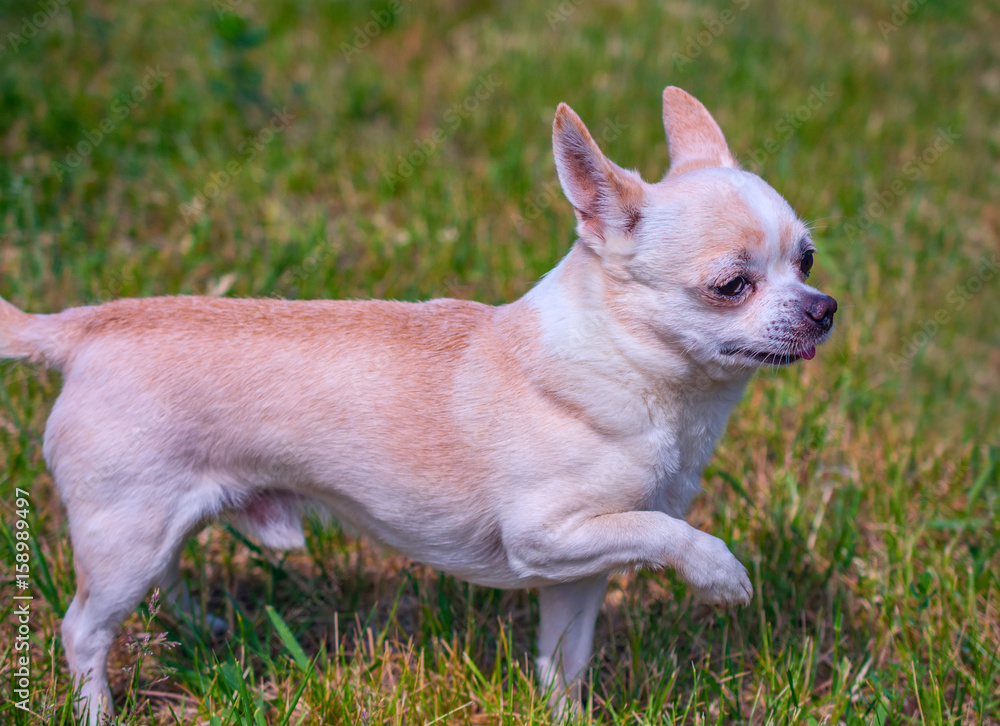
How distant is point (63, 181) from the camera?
5250mm

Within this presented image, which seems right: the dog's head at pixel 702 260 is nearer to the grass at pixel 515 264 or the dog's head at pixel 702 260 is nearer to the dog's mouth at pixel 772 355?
the dog's mouth at pixel 772 355

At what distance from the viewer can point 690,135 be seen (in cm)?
312

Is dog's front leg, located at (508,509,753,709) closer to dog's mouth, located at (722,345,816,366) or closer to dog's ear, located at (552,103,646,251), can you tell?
dog's mouth, located at (722,345,816,366)

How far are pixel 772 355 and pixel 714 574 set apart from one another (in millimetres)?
616

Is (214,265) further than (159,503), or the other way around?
(214,265)

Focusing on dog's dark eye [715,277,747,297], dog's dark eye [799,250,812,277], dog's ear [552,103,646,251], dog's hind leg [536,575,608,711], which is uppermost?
dog's ear [552,103,646,251]

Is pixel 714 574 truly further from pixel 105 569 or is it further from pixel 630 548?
pixel 105 569

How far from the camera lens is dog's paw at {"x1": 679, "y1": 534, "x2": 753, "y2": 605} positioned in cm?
265

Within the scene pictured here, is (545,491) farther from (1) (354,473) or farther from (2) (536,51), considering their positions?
(2) (536,51)

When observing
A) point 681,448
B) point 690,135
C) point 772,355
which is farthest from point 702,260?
point 690,135

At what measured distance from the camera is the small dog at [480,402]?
2.64 metres

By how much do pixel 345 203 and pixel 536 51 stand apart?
2.23 meters

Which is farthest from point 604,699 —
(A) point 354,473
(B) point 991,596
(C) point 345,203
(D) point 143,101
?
(D) point 143,101

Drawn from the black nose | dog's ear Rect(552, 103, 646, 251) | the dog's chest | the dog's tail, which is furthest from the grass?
dog's ear Rect(552, 103, 646, 251)
